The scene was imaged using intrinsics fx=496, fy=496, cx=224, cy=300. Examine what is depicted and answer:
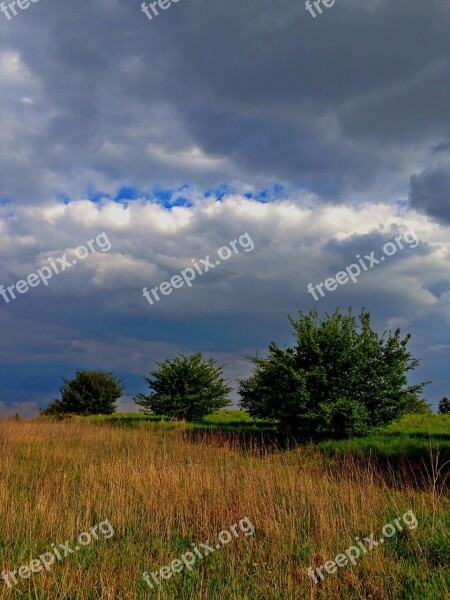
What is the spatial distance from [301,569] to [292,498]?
2.29 m

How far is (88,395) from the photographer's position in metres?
31.8

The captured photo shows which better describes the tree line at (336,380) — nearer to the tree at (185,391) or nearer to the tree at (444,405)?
the tree at (185,391)

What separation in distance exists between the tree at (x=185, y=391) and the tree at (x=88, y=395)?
761cm

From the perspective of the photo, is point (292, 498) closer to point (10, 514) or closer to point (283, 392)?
point (10, 514)

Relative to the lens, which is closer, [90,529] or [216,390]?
[90,529]

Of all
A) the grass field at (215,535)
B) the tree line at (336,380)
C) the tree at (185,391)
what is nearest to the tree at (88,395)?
the tree at (185,391)

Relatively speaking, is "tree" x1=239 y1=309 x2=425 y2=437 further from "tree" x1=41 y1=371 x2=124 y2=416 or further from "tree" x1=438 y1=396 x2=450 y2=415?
"tree" x1=438 y1=396 x2=450 y2=415

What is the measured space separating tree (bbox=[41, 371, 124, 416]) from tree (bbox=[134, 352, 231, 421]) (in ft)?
25.0

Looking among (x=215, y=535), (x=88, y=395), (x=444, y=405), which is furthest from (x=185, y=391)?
(x=444, y=405)

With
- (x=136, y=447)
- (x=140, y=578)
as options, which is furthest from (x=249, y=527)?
(x=136, y=447)

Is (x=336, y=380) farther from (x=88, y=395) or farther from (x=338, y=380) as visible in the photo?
(x=88, y=395)

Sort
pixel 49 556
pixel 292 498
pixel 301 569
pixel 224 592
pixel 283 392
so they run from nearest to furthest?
pixel 224 592 → pixel 301 569 → pixel 49 556 → pixel 292 498 → pixel 283 392

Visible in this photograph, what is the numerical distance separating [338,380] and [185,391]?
10.8 metres

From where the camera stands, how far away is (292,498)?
7457mm
